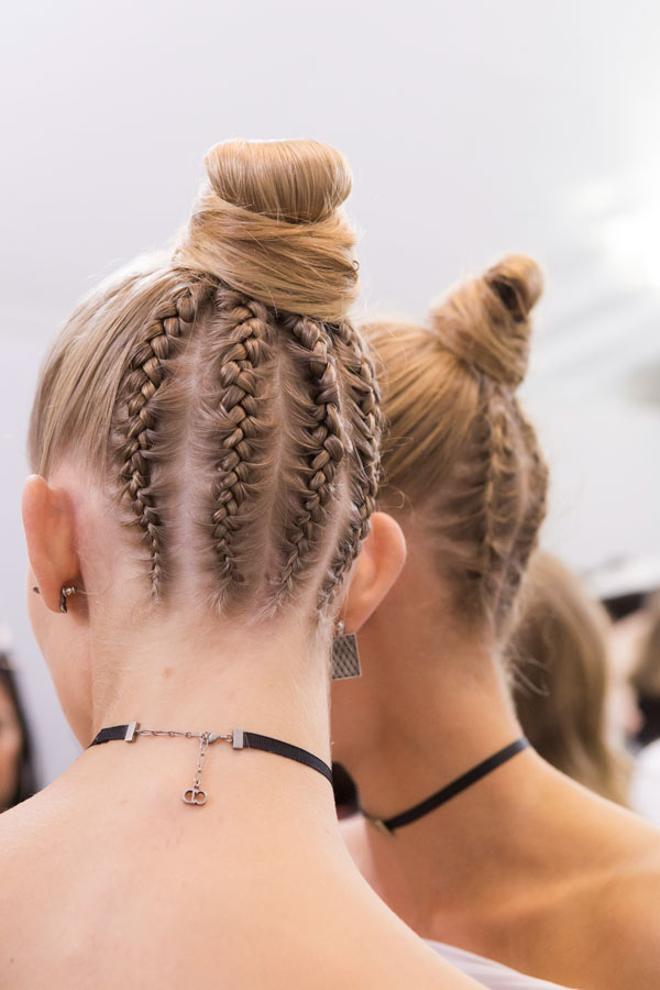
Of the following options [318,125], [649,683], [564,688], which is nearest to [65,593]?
[564,688]

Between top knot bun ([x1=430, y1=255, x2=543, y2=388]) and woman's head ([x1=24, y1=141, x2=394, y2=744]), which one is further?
top knot bun ([x1=430, y1=255, x2=543, y2=388])

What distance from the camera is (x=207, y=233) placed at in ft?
2.48

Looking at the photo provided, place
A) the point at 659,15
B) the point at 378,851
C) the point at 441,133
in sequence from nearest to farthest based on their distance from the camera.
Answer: the point at 378,851 → the point at 659,15 → the point at 441,133

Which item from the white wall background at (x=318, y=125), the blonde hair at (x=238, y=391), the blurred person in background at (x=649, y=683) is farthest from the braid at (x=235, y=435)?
the blurred person in background at (x=649, y=683)

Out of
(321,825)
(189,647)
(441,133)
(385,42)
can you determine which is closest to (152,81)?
(385,42)

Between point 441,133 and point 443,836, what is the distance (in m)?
1.51

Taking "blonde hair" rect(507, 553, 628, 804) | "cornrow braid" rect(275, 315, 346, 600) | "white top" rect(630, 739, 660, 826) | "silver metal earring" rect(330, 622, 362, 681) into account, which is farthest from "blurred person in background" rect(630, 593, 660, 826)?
"cornrow braid" rect(275, 315, 346, 600)

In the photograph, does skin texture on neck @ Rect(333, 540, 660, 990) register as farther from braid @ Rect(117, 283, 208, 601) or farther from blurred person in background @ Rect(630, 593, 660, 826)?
blurred person in background @ Rect(630, 593, 660, 826)

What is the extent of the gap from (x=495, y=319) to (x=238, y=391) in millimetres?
609

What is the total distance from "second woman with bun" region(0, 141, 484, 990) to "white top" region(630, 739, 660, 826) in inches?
53.6

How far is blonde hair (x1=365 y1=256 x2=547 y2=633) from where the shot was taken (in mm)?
1125

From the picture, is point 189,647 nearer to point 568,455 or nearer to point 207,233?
point 207,233

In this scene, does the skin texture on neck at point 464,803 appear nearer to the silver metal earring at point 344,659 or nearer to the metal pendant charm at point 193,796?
the silver metal earring at point 344,659

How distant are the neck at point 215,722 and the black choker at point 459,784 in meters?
0.48
